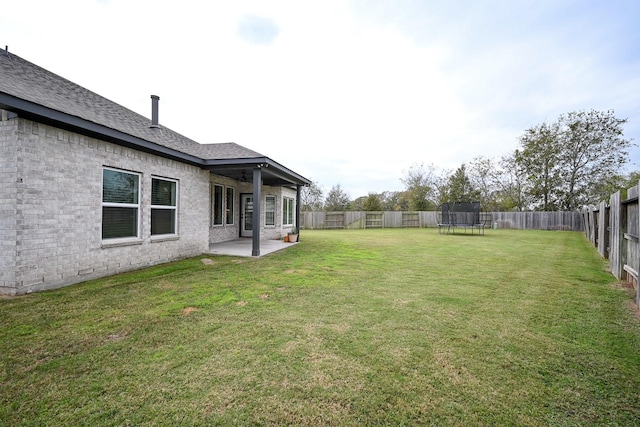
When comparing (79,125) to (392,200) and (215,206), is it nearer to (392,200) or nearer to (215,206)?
(215,206)

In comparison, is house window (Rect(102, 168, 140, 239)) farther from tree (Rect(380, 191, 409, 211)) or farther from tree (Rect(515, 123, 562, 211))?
tree (Rect(515, 123, 562, 211))

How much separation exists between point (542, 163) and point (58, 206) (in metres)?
29.3

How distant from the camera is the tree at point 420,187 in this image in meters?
26.7

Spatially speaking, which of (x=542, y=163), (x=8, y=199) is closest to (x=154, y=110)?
(x=8, y=199)

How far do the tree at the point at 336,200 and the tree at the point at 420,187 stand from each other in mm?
6136

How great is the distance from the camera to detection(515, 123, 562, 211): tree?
22609mm

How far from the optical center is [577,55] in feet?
32.6

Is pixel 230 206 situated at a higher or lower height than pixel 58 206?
higher

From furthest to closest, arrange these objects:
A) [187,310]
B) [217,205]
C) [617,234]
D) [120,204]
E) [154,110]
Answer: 1. [217,205]
2. [154,110]
3. [120,204]
4. [617,234]
5. [187,310]

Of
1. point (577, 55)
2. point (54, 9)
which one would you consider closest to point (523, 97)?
point (577, 55)

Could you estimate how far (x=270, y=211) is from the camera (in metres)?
11.8

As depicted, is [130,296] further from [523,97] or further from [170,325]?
[523,97]

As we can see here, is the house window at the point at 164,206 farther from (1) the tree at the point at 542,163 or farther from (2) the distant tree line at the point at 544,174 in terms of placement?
(1) the tree at the point at 542,163

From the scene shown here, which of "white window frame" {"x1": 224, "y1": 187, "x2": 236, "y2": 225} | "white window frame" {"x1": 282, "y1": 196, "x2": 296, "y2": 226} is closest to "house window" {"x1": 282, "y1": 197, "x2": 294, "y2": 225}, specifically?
"white window frame" {"x1": 282, "y1": 196, "x2": 296, "y2": 226}
